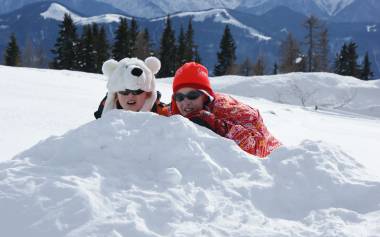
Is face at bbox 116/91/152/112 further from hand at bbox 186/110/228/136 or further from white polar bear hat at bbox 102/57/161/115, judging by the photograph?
hand at bbox 186/110/228/136

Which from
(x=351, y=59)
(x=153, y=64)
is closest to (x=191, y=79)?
(x=153, y=64)

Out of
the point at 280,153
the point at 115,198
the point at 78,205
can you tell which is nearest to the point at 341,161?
the point at 280,153

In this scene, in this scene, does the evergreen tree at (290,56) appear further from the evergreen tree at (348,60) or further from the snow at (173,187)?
the snow at (173,187)

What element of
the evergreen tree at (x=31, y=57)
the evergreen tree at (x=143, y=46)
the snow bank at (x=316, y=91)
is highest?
the evergreen tree at (x=143, y=46)

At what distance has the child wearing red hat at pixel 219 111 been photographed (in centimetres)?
316

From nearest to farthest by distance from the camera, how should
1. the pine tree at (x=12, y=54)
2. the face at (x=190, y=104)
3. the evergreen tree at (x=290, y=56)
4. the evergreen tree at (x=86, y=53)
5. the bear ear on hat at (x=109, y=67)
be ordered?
the face at (x=190, y=104), the bear ear on hat at (x=109, y=67), the evergreen tree at (x=290, y=56), the evergreen tree at (x=86, y=53), the pine tree at (x=12, y=54)

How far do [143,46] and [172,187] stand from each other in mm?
38628

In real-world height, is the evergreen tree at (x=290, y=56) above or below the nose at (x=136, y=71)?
below

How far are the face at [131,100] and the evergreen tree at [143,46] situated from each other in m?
35.1

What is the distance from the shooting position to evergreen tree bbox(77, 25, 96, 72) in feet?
113

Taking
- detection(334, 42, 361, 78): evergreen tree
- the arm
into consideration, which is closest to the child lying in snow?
the arm

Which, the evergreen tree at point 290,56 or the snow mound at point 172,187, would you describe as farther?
the evergreen tree at point 290,56

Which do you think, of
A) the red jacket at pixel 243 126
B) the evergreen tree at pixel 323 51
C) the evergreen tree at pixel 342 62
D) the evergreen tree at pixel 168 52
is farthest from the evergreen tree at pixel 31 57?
the red jacket at pixel 243 126

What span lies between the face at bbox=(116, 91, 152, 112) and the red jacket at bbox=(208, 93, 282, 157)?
2.33ft
